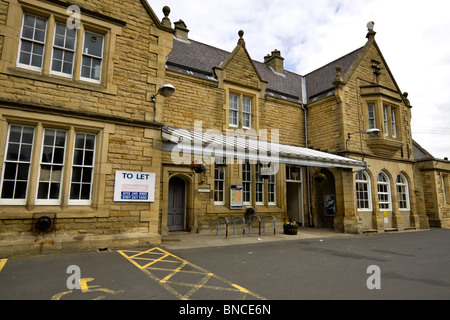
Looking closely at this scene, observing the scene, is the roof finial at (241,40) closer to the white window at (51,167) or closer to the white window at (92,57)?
the white window at (92,57)

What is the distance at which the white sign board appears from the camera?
746cm

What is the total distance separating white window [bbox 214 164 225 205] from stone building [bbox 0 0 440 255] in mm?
53

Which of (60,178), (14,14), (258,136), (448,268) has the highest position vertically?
(14,14)

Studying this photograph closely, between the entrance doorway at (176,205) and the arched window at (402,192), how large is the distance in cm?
1272

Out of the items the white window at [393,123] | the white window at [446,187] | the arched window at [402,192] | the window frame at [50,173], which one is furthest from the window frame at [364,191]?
the window frame at [50,173]

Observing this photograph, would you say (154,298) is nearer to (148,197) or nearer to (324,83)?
(148,197)

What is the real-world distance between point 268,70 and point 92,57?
11.1m

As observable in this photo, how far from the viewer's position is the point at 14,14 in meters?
6.79

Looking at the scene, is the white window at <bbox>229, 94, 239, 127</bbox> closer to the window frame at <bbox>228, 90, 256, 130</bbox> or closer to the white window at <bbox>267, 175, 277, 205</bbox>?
the window frame at <bbox>228, 90, 256, 130</bbox>

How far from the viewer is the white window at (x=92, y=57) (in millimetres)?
7703

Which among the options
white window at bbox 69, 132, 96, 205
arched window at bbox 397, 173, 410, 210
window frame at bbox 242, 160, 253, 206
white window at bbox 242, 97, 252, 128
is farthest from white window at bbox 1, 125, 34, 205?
arched window at bbox 397, 173, 410, 210
